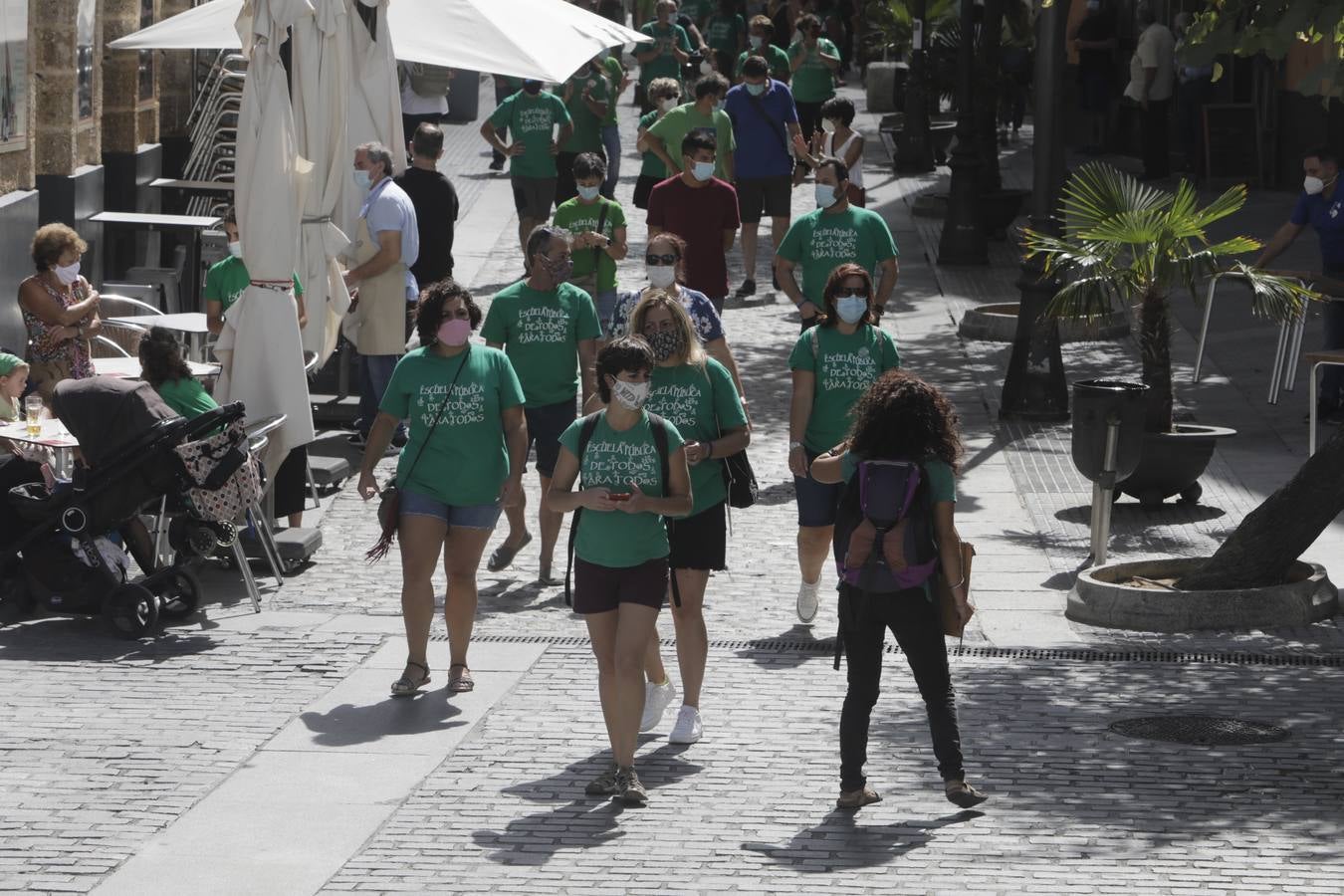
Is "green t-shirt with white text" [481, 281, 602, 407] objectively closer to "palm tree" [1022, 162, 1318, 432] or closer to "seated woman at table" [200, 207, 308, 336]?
"seated woman at table" [200, 207, 308, 336]

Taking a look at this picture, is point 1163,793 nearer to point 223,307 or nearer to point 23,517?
point 23,517

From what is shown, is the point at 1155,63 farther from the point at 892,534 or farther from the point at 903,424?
the point at 892,534

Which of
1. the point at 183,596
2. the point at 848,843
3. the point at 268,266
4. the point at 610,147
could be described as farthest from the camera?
the point at 610,147

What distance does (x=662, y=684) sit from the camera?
8.91 meters

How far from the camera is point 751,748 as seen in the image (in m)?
8.68

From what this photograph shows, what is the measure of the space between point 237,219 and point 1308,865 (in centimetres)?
678

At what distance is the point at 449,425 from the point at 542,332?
191cm

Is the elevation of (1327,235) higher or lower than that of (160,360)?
higher

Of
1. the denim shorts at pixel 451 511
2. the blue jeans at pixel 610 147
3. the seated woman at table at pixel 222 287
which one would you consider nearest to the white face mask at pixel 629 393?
the denim shorts at pixel 451 511

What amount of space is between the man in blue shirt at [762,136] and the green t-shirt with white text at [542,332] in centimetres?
791

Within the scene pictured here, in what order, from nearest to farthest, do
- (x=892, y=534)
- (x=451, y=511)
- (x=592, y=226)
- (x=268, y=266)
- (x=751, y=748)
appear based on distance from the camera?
(x=892, y=534) < (x=751, y=748) < (x=451, y=511) < (x=268, y=266) < (x=592, y=226)

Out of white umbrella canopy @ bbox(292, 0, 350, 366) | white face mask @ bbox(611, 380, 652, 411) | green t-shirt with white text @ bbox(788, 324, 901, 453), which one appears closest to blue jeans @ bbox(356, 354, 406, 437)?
white umbrella canopy @ bbox(292, 0, 350, 366)

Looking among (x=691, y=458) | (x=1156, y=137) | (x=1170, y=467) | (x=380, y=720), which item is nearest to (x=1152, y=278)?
(x=1170, y=467)

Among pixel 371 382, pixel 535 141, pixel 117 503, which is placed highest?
pixel 535 141
